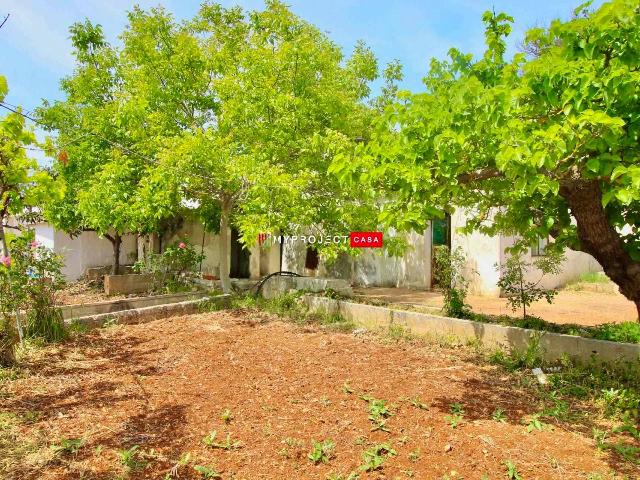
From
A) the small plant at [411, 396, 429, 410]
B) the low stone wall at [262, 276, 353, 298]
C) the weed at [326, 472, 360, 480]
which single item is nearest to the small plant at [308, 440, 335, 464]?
the weed at [326, 472, 360, 480]

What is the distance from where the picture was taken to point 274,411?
4.31 m

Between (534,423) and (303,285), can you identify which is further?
(303,285)

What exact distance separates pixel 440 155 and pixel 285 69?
6.39 meters

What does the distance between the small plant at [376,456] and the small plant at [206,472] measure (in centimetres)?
102

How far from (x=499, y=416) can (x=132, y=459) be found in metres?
3.06

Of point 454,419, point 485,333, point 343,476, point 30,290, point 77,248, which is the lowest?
point 343,476

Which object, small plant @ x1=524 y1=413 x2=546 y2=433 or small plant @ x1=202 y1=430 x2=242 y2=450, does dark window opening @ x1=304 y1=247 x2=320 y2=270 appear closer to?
small plant @ x1=524 y1=413 x2=546 y2=433

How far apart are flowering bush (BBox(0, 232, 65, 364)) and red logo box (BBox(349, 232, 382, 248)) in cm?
464

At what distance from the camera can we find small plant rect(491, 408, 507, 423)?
414 cm

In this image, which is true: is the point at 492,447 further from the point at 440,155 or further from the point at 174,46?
the point at 174,46

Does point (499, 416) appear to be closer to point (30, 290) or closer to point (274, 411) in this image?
point (274, 411)

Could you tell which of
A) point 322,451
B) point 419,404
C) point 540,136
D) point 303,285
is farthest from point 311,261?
point 540,136

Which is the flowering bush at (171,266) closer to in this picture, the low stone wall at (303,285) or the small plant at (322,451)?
the low stone wall at (303,285)

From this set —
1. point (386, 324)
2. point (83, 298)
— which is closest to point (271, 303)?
point (386, 324)
